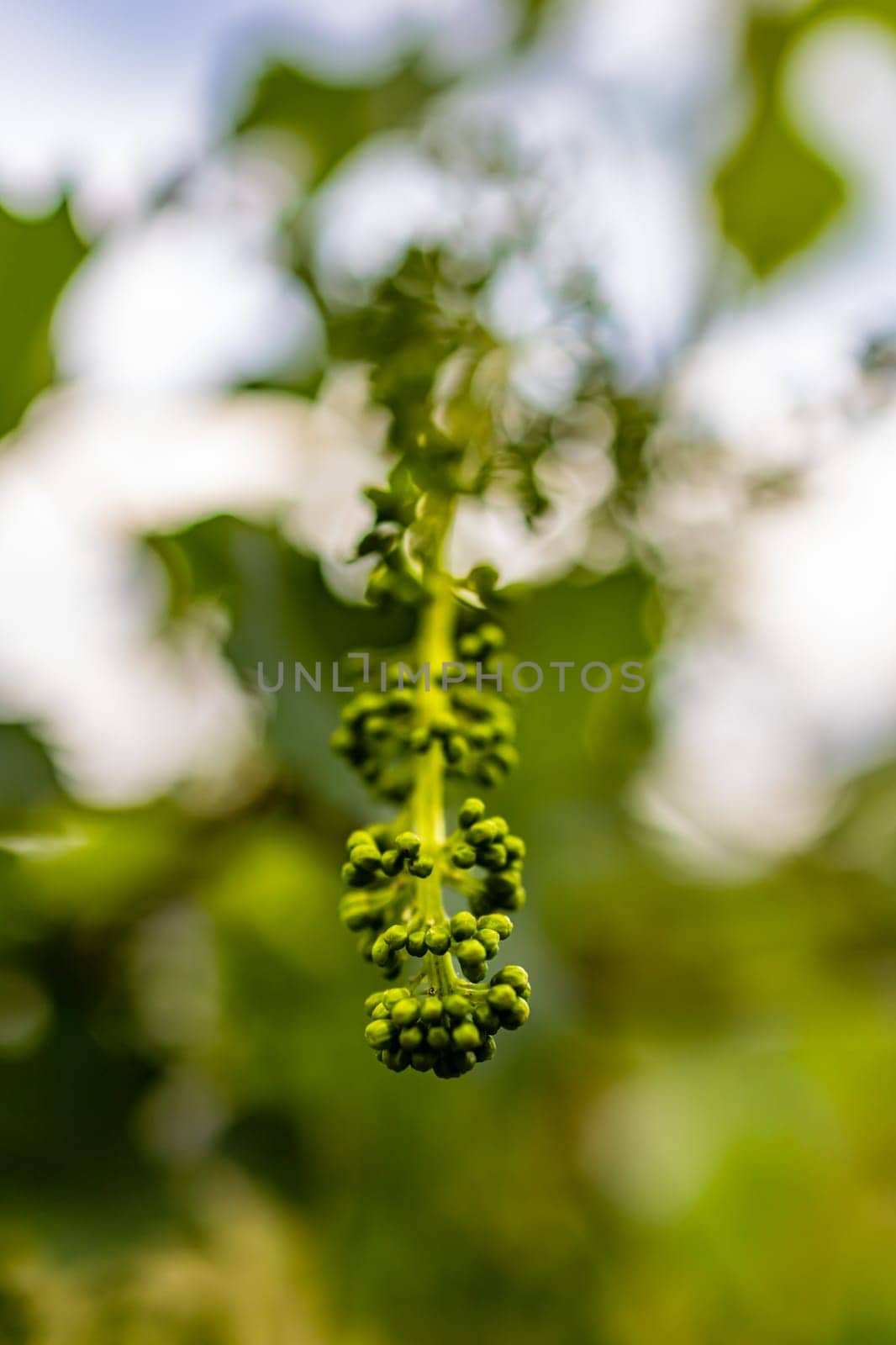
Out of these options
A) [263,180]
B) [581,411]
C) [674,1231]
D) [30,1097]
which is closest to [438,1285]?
[674,1231]

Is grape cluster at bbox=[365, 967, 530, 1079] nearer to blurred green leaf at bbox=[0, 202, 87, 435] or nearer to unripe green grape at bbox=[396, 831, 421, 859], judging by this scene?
unripe green grape at bbox=[396, 831, 421, 859]

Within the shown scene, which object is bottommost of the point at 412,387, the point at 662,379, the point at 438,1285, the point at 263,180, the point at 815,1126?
the point at 438,1285

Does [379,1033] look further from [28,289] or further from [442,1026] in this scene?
[28,289]

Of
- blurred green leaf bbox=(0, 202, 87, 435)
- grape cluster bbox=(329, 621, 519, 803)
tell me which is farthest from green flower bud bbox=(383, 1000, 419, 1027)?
blurred green leaf bbox=(0, 202, 87, 435)

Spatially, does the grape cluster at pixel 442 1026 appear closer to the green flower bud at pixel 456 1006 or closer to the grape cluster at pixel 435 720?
the green flower bud at pixel 456 1006

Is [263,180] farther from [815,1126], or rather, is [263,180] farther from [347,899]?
[815,1126]

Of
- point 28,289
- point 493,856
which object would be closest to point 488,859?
point 493,856
